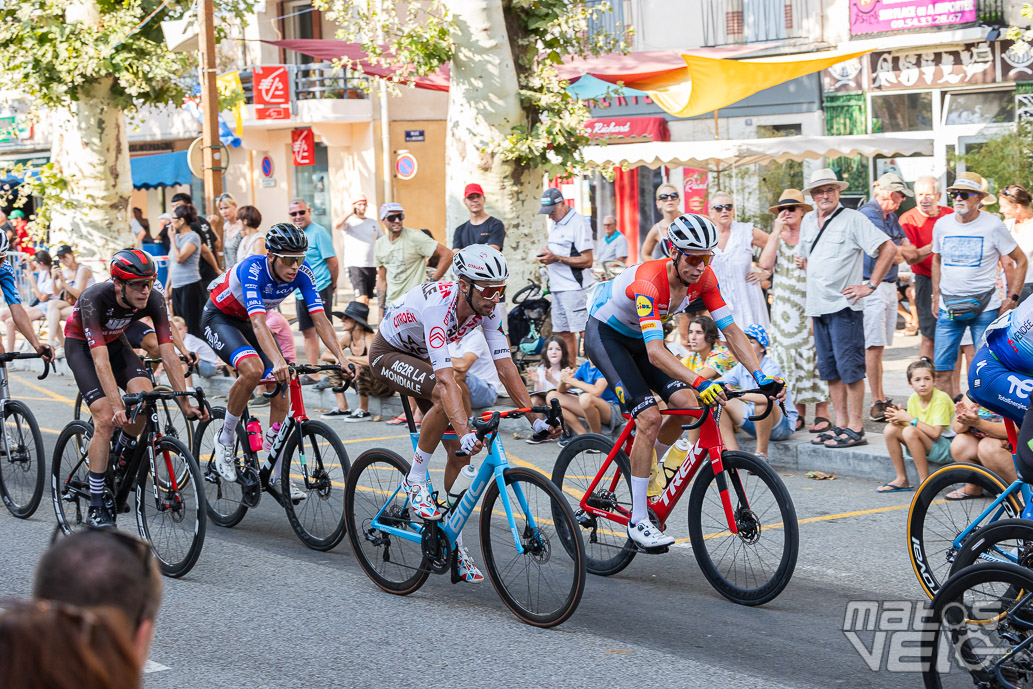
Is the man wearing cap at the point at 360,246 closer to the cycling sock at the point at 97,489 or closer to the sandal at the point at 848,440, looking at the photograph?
the sandal at the point at 848,440

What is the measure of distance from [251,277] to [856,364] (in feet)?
15.7

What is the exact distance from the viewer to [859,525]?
308 inches

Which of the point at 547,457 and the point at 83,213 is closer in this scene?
the point at 547,457

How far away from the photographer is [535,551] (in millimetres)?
5887

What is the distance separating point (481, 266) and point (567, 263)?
643 centimetres

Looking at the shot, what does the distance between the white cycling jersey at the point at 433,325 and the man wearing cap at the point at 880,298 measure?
201 inches

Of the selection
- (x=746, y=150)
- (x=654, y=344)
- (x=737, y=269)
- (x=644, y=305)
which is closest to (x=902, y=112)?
→ (x=746, y=150)

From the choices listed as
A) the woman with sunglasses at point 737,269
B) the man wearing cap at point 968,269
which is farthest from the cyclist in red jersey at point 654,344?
the woman with sunglasses at point 737,269

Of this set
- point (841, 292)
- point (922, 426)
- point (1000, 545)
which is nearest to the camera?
point (1000, 545)

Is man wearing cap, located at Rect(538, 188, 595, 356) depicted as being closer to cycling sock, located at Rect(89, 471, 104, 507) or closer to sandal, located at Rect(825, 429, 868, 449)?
sandal, located at Rect(825, 429, 868, 449)

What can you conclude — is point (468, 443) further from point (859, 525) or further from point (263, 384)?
point (859, 525)

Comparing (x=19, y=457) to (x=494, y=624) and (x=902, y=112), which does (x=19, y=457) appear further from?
(x=902, y=112)

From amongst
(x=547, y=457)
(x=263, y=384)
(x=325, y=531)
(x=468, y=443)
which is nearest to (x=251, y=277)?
(x=263, y=384)

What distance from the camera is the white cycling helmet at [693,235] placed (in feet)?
21.2
